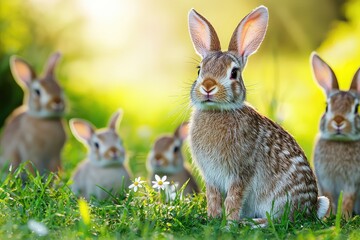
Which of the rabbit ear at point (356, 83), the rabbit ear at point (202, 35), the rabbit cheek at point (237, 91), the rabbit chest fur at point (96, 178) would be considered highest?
the rabbit ear at point (202, 35)

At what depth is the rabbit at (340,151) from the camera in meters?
6.49

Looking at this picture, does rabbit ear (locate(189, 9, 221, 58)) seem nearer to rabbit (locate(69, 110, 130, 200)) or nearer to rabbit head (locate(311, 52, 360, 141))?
rabbit head (locate(311, 52, 360, 141))

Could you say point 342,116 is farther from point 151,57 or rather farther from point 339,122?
point 151,57

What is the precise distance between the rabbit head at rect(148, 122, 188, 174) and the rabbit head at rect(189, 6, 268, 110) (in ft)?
7.71

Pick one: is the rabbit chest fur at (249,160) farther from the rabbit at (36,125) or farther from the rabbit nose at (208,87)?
the rabbit at (36,125)

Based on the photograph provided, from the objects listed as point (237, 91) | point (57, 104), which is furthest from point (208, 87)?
point (57, 104)

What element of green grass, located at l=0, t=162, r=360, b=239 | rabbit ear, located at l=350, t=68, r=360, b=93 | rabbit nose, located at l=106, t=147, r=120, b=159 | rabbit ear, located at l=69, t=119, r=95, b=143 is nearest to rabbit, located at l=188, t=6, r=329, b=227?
green grass, located at l=0, t=162, r=360, b=239

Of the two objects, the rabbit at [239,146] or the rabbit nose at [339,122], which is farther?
the rabbit nose at [339,122]

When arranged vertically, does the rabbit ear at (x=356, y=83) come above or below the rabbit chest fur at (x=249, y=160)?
above

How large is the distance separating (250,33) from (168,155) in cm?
255

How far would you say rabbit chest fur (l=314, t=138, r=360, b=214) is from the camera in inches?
257

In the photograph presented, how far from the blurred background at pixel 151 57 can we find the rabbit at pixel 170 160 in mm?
423

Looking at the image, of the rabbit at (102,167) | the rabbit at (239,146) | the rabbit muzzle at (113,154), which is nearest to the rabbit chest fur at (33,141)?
the rabbit at (102,167)

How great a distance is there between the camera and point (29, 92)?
8.69 meters
